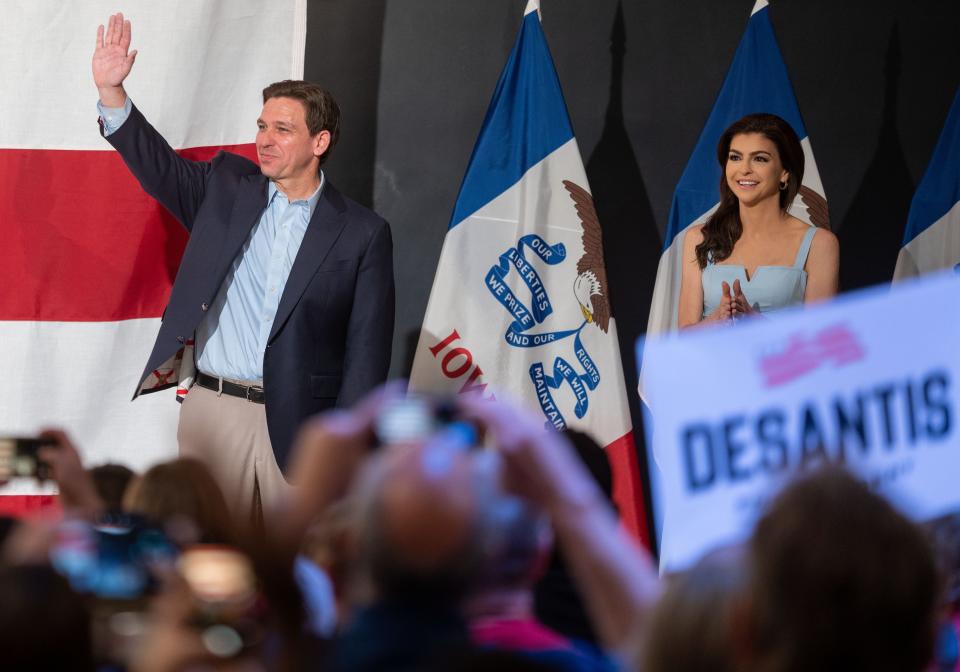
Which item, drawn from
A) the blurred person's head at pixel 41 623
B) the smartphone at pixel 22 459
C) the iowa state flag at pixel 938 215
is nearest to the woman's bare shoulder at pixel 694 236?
the iowa state flag at pixel 938 215

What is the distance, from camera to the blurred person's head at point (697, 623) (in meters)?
1.01

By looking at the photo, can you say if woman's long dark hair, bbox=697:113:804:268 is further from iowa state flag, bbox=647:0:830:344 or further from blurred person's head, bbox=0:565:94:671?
blurred person's head, bbox=0:565:94:671

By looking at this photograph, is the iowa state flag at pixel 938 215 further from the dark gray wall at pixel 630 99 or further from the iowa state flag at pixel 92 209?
the iowa state flag at pixel 92 209

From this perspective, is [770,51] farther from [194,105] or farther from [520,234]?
[194,105]

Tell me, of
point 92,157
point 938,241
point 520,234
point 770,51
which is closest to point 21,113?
point 92,157

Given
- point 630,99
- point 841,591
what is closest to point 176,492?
point 841,591

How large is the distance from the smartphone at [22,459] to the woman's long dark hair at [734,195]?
231cm

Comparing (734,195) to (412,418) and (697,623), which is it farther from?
(697,623)

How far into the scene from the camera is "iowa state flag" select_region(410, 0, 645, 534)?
3.91 metres

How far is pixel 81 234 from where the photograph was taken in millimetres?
3758

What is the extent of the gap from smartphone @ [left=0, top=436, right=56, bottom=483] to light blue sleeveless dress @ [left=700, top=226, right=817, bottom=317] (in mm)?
2236

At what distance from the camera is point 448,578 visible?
3.50 feet

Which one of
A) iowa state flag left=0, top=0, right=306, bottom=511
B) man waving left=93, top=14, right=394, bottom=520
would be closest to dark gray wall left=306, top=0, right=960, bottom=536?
iowa state flag left=0, top=0, right=306, bottom=511

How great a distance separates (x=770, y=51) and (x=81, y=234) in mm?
2219
